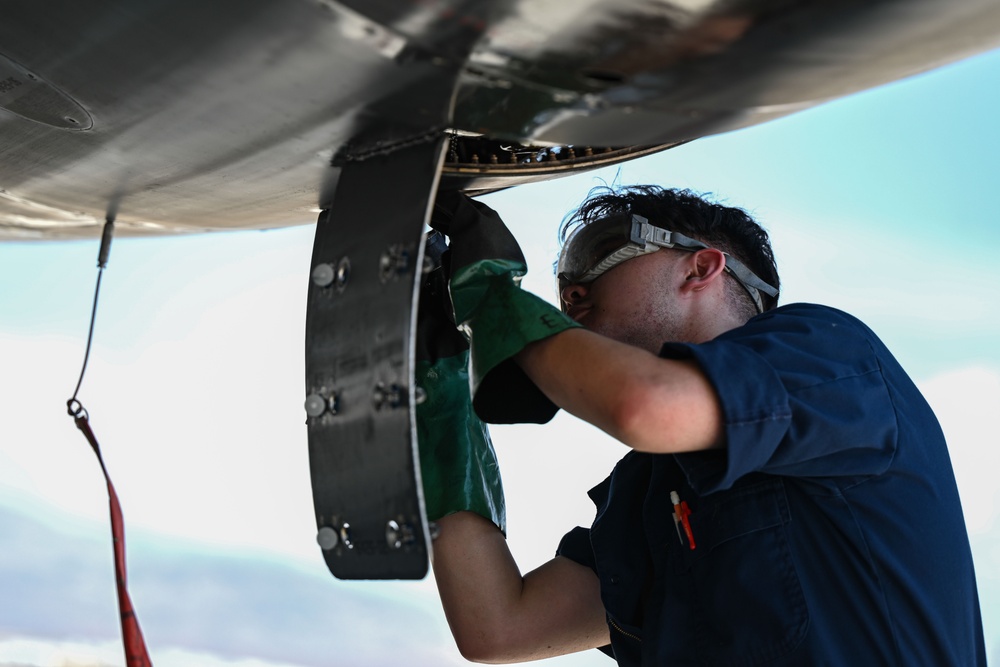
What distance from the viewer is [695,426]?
1.08 meters

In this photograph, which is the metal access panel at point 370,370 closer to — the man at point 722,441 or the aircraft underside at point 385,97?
the aircraft underside at point 385,97

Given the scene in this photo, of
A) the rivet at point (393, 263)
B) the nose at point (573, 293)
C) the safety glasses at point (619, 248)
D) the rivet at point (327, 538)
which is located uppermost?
the safety glasses at point (619, 248)

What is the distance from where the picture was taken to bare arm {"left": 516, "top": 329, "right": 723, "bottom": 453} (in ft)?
3.50

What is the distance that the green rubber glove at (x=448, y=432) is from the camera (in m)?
1.58

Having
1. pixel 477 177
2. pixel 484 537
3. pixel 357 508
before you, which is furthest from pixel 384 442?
pixel 484 537

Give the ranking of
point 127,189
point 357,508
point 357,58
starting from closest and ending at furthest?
1. point 357,58
2. point 357,508
3. point 127,189

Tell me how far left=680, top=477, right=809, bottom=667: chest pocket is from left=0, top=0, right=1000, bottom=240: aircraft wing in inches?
18.1

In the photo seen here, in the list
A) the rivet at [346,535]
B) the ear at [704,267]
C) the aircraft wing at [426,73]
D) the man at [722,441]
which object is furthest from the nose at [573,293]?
the rivet at [346,535]

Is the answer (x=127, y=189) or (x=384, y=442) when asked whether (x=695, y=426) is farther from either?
(x=127, y=189)

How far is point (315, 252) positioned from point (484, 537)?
2.12 feet

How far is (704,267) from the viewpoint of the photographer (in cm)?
149

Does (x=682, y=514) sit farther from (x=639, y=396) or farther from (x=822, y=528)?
(x=639, y=396)

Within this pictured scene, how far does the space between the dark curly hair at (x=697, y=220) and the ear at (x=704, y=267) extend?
0.18 feet

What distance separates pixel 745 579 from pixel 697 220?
559mm
